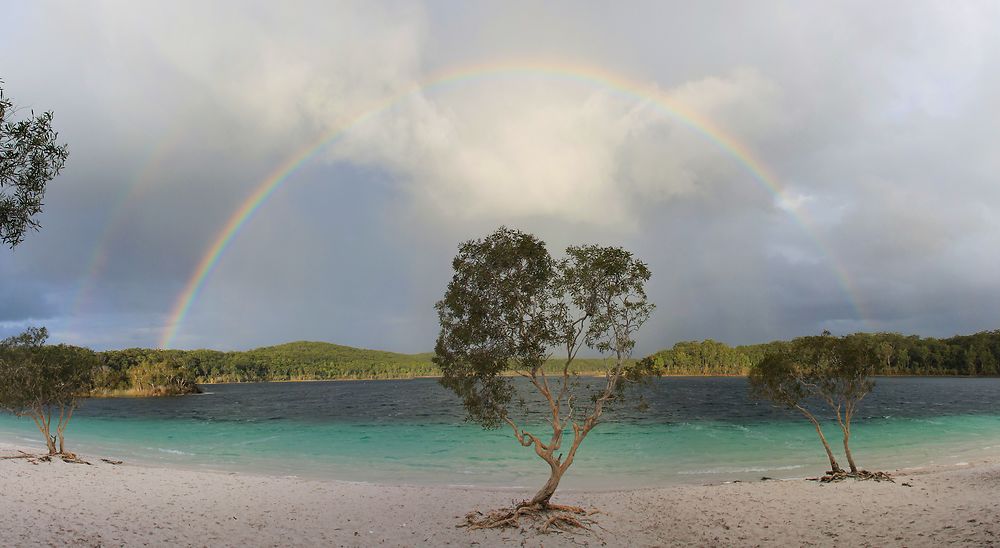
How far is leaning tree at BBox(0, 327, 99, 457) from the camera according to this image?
124 ft

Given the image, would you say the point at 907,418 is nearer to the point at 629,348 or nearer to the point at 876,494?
the point at 876,494

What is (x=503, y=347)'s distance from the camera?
20781 mm

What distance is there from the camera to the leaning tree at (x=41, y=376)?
3766 centimetres

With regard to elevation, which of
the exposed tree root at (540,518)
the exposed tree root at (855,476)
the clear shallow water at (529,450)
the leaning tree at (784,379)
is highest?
the leaning tree at (784,379)

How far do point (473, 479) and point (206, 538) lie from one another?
22.7 metres

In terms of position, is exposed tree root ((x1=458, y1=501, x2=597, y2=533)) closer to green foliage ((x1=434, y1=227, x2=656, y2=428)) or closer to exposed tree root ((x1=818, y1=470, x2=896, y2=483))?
green foliage ((x1=434, y1=227, x2=656, y2=428))

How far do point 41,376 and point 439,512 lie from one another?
106ft

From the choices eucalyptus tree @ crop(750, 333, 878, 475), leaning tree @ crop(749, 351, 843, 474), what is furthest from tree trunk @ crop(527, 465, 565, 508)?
leaning tree @ crop(749, 351, 843, 474)

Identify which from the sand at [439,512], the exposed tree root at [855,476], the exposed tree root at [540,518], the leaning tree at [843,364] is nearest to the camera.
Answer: the sand at [439,512]

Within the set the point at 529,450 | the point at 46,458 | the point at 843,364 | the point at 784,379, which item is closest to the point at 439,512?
the point at 784,379

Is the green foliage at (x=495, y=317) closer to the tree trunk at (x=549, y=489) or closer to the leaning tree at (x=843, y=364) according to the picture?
the tree trunk at (x=549, y=489)

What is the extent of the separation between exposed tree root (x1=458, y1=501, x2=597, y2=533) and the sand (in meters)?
0.46

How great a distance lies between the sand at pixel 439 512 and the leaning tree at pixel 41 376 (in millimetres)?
7210

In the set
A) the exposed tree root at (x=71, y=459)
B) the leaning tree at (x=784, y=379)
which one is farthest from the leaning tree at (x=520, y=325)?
the exposed tree root at (x=71, y=459)
